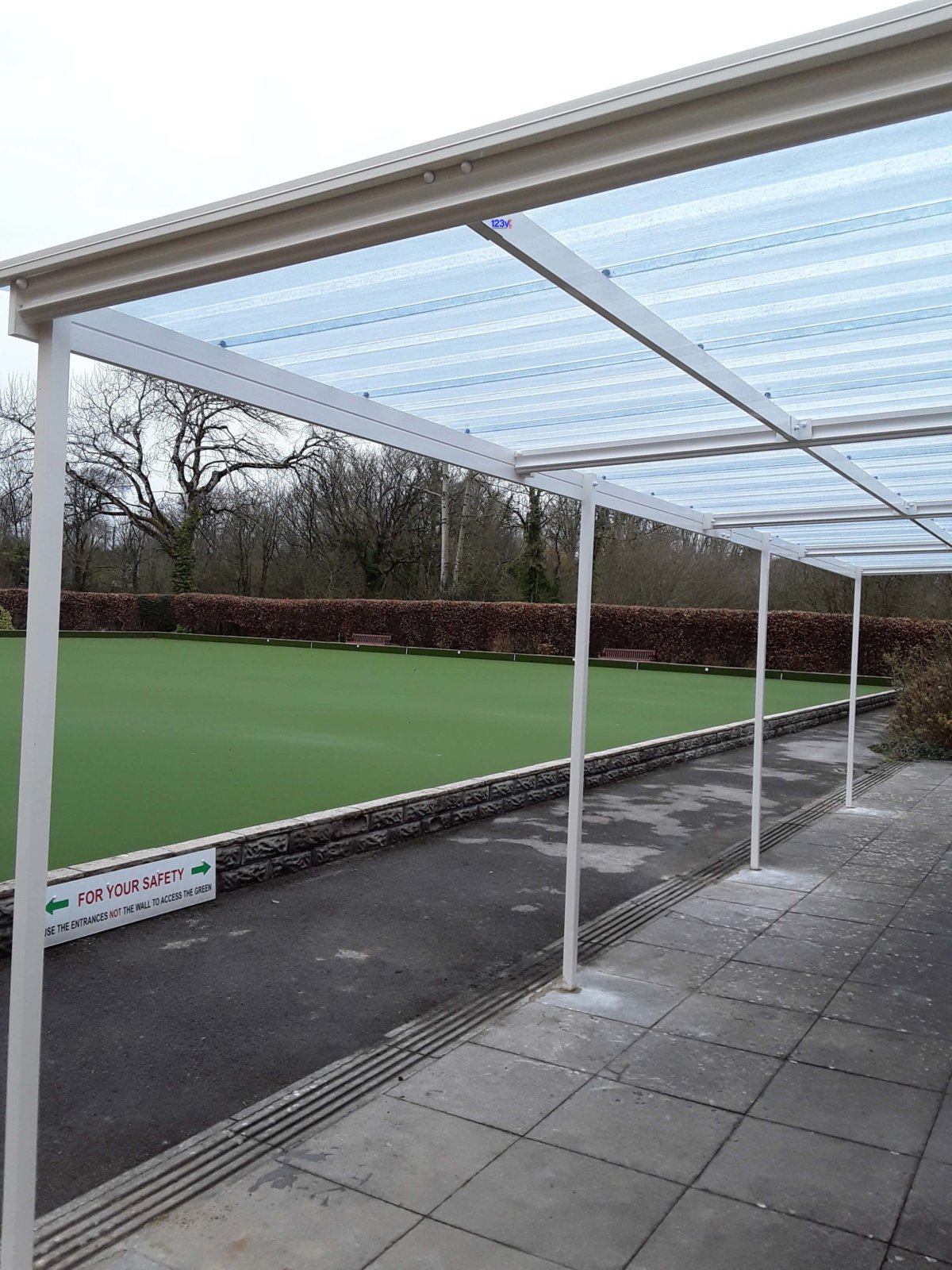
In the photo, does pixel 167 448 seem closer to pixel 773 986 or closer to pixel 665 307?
pixel 773 986

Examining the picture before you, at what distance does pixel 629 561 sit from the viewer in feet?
101

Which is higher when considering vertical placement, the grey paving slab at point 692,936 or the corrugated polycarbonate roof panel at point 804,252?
the corrugated polycarbonate roof panel at point 804,252

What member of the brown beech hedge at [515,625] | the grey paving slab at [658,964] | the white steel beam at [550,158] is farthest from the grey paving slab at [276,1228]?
the brown beech hedge at [515,625]

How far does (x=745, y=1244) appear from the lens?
2.74 meters

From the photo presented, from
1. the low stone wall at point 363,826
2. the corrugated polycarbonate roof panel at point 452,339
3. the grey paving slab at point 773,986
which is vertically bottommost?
the grey paving slab at point 773,986

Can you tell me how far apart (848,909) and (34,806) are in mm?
5146

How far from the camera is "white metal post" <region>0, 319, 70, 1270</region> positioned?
244cm

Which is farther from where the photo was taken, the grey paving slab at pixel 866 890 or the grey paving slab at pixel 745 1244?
the grey paving slab at pixel 866 890

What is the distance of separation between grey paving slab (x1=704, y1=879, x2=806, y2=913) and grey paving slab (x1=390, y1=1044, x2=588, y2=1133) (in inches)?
110

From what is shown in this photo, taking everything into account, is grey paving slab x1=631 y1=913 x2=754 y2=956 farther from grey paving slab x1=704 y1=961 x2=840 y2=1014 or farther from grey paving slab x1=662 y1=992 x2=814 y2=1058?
grey paving slab x1=662 y1=992 x2=814 y2=1058

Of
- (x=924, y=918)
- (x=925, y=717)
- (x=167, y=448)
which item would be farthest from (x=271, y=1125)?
(x=167, y=448)

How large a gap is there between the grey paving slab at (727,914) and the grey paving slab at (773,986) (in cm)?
68

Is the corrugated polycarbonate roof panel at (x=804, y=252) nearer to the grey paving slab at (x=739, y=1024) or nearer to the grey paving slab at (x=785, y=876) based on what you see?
the grey paving slab at (x=739, y=1024)

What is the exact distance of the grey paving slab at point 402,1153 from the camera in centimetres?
299
